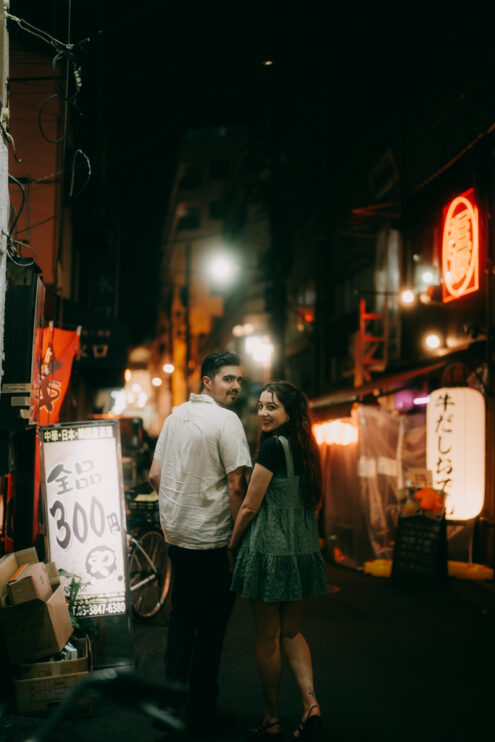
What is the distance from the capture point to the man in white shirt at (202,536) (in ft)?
16.4

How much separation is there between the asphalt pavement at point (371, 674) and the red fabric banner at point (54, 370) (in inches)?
121

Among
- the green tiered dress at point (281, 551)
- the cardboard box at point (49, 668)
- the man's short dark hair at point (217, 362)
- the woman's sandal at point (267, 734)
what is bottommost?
the woman's sandal at point (267, 734)

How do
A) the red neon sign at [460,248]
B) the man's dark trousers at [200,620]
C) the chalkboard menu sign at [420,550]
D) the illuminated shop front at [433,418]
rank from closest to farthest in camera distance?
the man's dark trousers at [200,620] → the illuminated shop front at [433,418] → the chalkboard menu sign at [420,550] → the red neon sign at [460,248]

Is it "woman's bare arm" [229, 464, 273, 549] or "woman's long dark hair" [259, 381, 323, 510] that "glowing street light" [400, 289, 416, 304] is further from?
"woman's bare arm" [229, 464, 273, 549]

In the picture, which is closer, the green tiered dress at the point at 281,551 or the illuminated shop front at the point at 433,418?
the green tiered dress at the point at 281,551

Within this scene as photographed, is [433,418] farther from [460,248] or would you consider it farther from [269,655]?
[269,655]

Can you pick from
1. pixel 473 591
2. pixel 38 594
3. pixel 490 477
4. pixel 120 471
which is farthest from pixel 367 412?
pixel 38 594

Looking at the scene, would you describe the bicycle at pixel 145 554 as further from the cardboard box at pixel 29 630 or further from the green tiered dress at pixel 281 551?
the green tiered dress at pixel 281 551

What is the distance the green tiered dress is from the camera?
4.74m

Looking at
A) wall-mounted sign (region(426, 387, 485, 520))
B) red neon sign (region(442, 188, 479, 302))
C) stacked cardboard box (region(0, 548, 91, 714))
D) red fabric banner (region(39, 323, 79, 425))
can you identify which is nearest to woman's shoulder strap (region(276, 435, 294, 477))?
stacked cardboard box (region(0, 548, 91, 714))

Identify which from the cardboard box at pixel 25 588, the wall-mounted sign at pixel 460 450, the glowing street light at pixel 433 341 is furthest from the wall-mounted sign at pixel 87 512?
the glowing street light at pixel 433 341

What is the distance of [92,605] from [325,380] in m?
17.4

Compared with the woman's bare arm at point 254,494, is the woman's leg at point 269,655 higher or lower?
lower

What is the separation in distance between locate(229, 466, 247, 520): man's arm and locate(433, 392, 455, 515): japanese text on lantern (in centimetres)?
613
